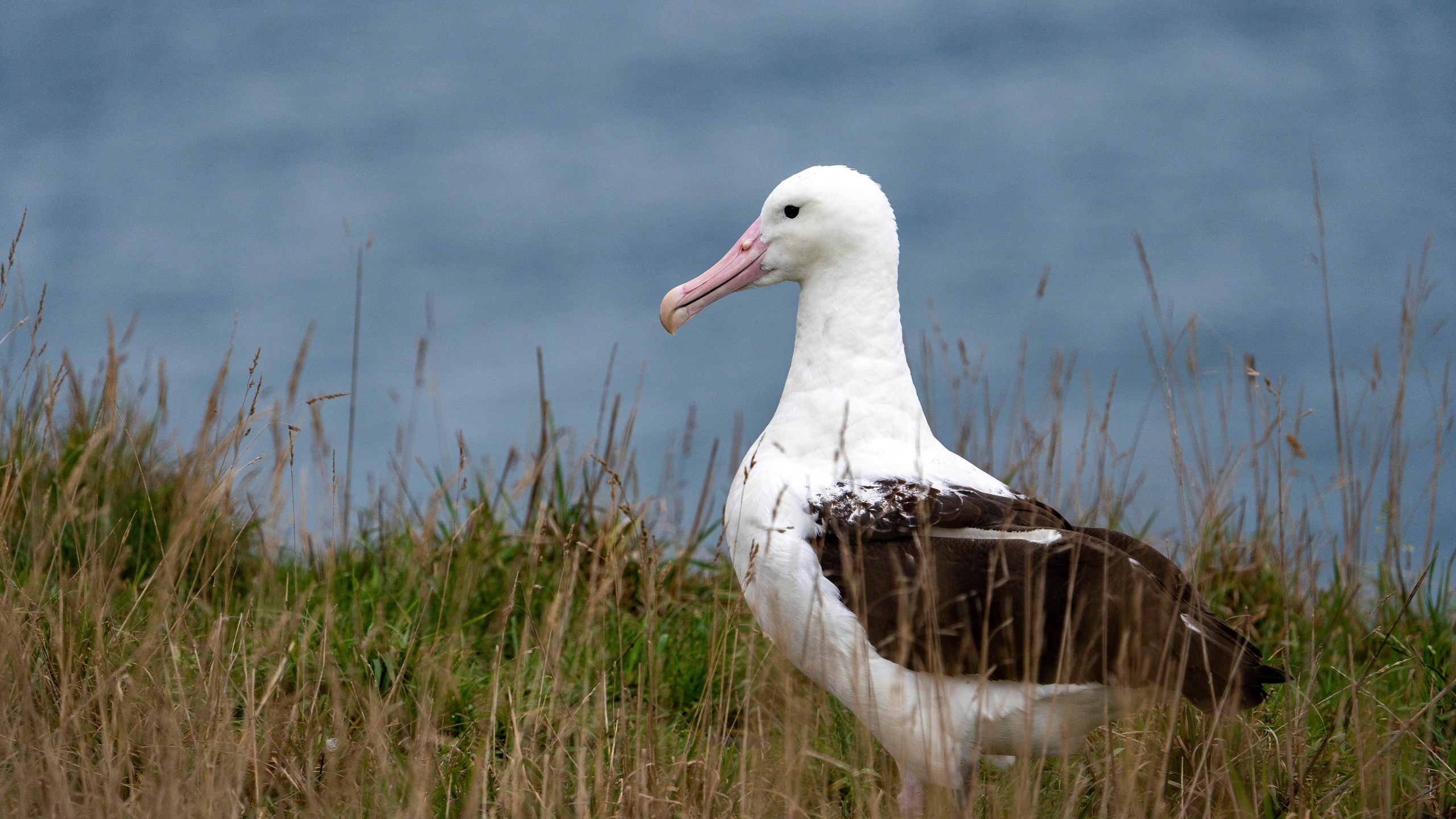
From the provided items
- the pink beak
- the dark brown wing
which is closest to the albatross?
the dark brown wing

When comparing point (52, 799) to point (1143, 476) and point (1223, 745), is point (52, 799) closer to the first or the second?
point (1223, 745)

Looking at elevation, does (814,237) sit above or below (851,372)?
above

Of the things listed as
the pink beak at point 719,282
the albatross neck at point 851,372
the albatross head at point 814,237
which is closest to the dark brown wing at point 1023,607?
the albatross neck at point 851,372

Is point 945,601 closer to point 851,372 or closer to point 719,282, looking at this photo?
point 851,372

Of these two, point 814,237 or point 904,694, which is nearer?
point 904,694

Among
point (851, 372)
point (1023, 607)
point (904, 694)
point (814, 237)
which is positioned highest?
point (814, 237)

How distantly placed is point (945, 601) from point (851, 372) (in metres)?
0.85

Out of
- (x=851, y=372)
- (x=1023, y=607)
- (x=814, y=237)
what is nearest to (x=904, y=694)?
(x=1023, y=607)

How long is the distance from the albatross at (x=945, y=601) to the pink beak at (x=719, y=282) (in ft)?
1.73

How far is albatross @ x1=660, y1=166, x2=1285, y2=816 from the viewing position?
10.9 ft

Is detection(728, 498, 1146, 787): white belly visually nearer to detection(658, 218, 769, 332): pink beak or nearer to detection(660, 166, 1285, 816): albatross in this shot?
detection(660, 166, 1285, 816): albatross

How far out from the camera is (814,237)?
13.6 ft

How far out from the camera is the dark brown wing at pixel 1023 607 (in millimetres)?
3336

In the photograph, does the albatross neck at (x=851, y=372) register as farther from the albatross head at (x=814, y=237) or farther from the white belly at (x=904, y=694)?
the white belly at (x=904, y=694)
